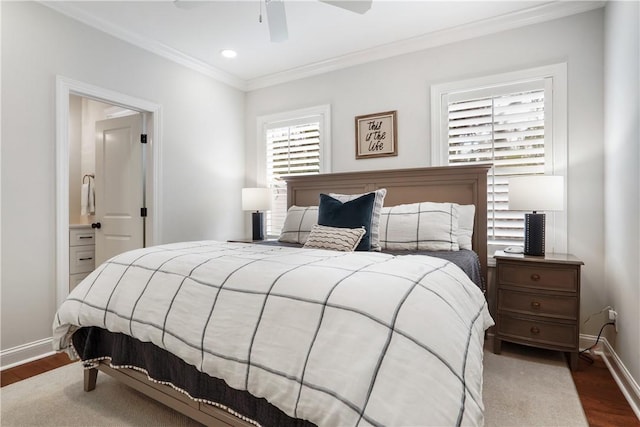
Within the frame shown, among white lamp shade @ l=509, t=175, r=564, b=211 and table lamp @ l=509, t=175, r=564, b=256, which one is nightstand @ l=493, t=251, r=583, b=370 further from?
white lamp shade @ l=509, t=175, r=564, b=211

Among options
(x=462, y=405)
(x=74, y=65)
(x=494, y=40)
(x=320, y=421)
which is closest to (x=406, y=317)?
(x=462, y=405)

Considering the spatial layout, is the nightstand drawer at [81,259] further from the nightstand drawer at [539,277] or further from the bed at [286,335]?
the nightstand drawer at [539,277]

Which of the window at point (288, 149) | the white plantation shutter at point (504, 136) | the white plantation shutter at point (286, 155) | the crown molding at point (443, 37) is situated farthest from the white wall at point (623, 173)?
the white plantation shutter at point (286, 155)

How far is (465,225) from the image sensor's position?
2715mm

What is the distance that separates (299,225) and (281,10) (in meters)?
1.70

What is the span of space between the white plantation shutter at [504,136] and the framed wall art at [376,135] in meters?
0.60

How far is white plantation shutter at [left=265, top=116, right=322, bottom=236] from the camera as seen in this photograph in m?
3.93

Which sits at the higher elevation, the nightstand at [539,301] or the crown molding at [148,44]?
the crown molding at [148,44]

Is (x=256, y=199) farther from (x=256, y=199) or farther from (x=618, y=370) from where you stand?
(x=618, y=370)

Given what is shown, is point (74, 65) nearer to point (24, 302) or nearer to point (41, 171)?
point (41, 171)

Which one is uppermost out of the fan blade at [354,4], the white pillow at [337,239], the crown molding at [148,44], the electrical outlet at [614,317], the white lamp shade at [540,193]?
the crown molding at [148,44]

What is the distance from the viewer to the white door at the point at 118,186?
11.3 ft

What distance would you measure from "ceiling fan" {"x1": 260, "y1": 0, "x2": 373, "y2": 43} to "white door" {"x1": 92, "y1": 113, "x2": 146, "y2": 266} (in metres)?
1.96

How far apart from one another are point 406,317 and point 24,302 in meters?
2.81
